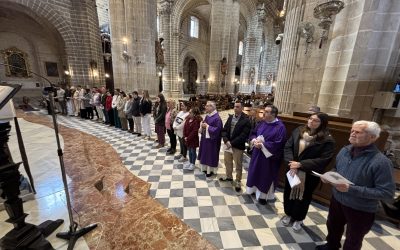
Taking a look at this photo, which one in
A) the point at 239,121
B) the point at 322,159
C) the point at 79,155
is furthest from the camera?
the point at 79,155

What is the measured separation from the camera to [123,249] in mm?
2256

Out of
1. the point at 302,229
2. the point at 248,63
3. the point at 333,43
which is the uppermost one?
the point at 248,63

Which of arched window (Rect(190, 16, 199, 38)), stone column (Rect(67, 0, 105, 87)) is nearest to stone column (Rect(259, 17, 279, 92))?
arched window (Rect(190, 16, 199, 38))

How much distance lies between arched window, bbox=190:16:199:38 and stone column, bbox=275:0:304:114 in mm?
24163

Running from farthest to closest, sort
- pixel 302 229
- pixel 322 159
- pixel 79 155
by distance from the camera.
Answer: pixel 79 155 < pixel 302 229 < pixel 322 159

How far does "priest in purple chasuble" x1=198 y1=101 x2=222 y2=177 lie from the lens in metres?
3.98

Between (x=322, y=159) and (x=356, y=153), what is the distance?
1.67 ft

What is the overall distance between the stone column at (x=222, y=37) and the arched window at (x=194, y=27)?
473 inches

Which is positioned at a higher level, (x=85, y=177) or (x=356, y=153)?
(x=356, y=153)

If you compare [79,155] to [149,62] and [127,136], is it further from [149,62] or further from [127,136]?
[149,62]

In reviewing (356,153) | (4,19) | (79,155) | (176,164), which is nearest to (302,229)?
(356,153)

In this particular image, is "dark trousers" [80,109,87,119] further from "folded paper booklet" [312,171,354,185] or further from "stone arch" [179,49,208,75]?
"stone arch" [179,49,208,75]

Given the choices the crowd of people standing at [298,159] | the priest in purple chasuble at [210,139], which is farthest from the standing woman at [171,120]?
the priest in purple chasuble at [210,139]

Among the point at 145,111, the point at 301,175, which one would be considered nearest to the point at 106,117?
the point at 145,111
